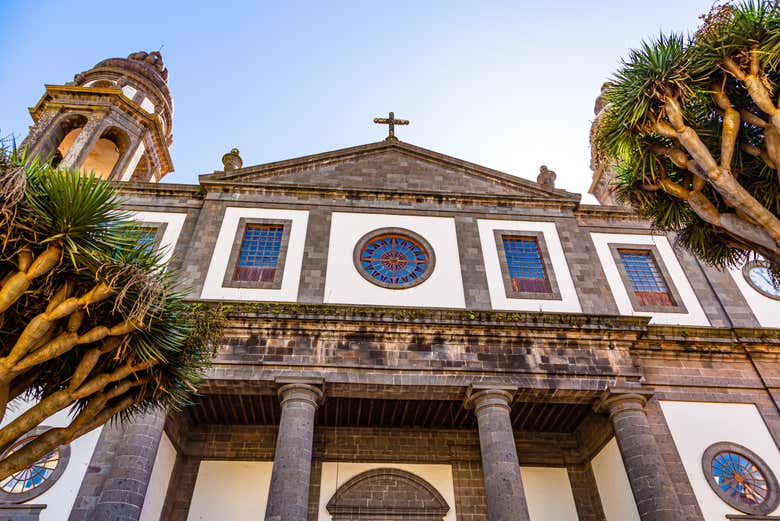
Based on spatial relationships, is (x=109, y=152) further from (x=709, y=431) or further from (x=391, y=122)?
(x=709, y=431)

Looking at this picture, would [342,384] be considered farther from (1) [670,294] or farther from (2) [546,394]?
(1) [670,294]

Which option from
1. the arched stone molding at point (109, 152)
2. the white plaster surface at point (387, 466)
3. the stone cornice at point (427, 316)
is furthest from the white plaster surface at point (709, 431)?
the arched stone molding at point (109, 152)

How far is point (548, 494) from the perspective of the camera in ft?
43.1

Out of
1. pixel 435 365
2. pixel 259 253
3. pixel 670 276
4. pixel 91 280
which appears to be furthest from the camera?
pixel 670 276

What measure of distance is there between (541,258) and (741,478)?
6628 mm

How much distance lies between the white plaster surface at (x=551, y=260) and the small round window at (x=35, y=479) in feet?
32.7

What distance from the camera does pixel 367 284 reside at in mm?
13539

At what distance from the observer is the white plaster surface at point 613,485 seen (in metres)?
11.4

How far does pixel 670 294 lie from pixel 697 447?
4.30m

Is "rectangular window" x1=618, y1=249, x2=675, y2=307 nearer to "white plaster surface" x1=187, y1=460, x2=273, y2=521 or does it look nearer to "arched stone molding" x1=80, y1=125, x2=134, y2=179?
"white plaster surface" x1=187, y1=460, x2=273, y2=521

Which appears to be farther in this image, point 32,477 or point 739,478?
point 739,478

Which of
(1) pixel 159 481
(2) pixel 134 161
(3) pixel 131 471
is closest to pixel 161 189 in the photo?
(2) pixel 134 161

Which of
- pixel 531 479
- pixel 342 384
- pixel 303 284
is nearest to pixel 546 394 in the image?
pixel 531 479

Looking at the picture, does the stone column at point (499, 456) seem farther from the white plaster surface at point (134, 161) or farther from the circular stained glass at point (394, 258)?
the white plaster surface at point (134, 161)
